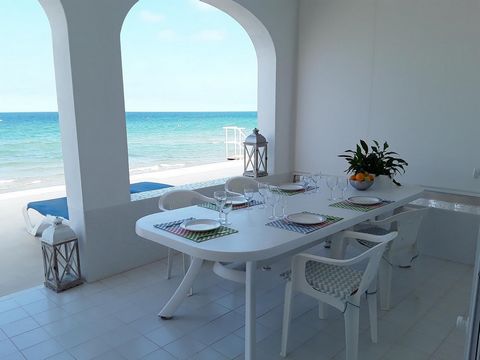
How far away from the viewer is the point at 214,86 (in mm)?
17625

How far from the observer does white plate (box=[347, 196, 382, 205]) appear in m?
2.42

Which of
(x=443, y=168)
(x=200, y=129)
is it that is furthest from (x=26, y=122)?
(x=443, y=168)

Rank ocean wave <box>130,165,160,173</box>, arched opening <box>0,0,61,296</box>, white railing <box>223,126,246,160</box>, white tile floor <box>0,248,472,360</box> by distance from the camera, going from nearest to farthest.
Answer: white tile floor <box>0,248,472,360</box> < white railing <box>223,126,246,160</box> < arched opening <box>0,0,61,296</box> < ocean wave <box>130,165,160,173</box>

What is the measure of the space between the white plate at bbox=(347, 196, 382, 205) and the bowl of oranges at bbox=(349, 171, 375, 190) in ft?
0.69

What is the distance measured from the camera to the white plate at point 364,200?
2.42 m

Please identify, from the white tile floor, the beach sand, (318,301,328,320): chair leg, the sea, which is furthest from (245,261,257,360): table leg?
the sea

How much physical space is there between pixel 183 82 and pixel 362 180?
15464mm

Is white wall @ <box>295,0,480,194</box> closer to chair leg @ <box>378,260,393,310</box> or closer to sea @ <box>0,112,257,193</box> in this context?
chair leg @ <box>378,260,393,310</box>

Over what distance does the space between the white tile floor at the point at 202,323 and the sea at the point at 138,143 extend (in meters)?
7.62

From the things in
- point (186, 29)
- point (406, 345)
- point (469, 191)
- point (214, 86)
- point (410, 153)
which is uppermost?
point (186, 29)

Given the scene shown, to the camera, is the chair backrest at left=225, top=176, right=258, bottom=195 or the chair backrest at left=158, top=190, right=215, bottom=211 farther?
the chair backrest at left=225, top=176, right=258, bottom=195

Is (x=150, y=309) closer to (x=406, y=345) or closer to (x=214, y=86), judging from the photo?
(x=406, y=345)

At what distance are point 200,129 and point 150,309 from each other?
50.5ft

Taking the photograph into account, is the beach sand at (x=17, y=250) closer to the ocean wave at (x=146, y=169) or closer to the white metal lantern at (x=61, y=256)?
the white metal lantern at (x=61, y=256)
